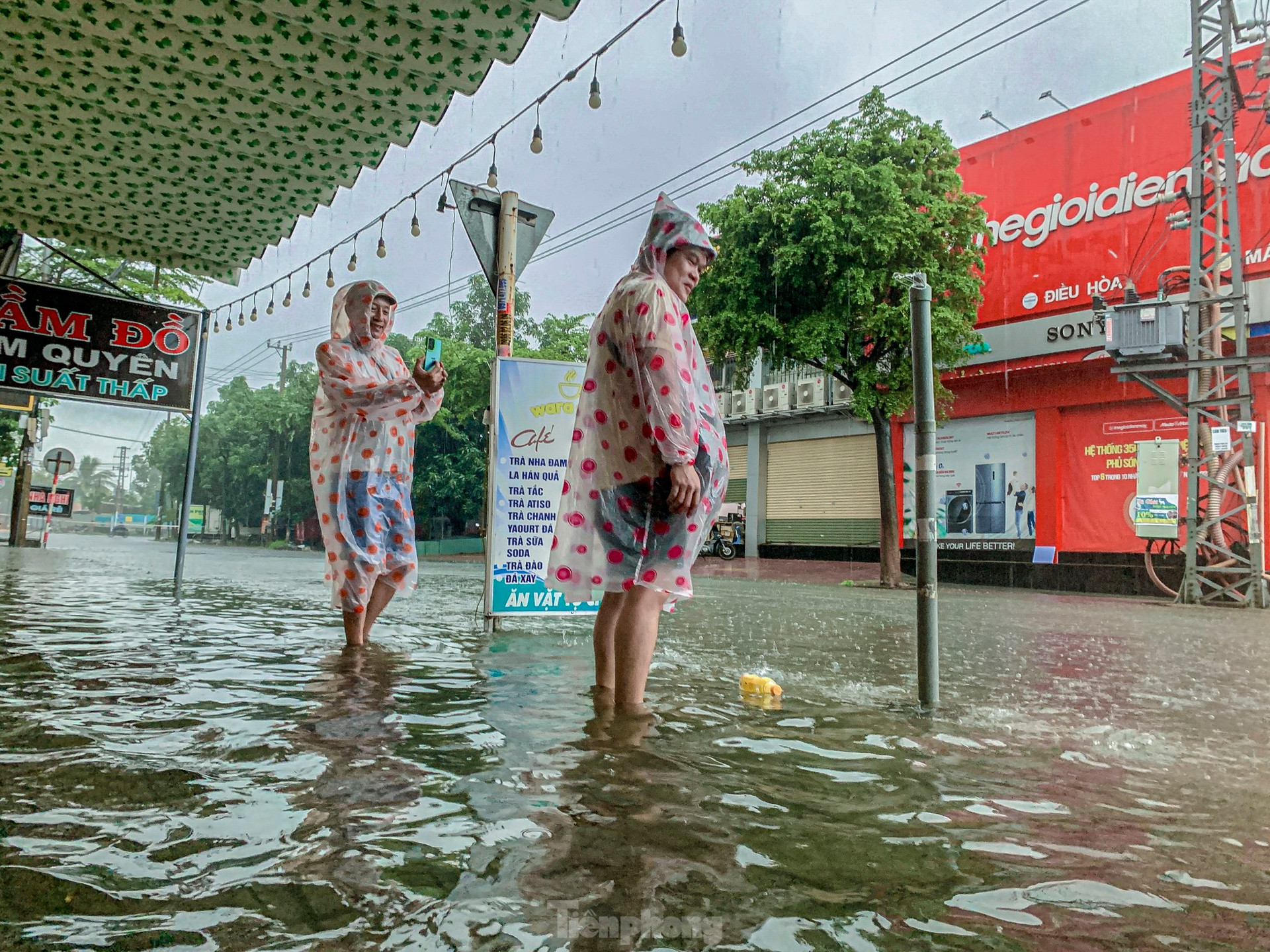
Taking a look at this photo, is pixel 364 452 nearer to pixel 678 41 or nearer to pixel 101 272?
pixel 678 41

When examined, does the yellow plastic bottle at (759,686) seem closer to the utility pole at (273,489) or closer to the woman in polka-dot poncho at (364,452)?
the woman in polka-dot poncho at (364,452)

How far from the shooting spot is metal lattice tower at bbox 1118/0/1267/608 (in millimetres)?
12125

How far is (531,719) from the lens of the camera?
2611 mm

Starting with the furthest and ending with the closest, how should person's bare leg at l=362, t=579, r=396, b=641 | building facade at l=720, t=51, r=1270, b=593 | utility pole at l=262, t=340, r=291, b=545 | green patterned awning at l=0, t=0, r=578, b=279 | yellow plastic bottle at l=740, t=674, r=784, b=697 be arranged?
utility pole at l=262, t=340, r=291, b=545
building facade at l=720, t=51, r=1270, b=593
person's bare leg at l=362, t=579, r=396, b=641
green patterned awning at l=0, t=0, r=578, b=279
yellow plastic bottle at l=740, t=674, r=784, b=697

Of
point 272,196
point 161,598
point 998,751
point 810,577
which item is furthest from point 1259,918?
point 810,577

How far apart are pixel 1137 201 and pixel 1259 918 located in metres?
19.5

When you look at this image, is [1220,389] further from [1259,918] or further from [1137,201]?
[1259,918]

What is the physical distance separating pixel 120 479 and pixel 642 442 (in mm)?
120139

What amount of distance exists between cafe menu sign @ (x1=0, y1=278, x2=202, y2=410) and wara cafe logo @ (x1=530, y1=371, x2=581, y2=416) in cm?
411

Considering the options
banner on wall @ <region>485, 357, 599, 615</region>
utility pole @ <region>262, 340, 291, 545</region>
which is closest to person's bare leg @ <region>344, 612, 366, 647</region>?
banner on wall @ <region>485, 357, 599, 615</region>

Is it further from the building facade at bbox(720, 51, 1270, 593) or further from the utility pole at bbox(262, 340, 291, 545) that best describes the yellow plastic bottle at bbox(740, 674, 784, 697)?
the utility pole at bbox(262, 340, 291, 545)

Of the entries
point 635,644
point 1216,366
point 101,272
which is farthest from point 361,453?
point 101,272

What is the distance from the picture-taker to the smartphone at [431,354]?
412 centimetres

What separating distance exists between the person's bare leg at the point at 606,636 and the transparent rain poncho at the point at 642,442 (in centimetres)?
12
